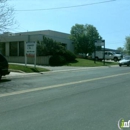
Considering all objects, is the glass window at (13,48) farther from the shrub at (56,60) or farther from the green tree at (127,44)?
the green tree at (127,44)

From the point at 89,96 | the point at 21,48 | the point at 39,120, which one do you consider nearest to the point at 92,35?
the point at 21,48

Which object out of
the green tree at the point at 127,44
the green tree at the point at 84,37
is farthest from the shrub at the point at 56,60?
the green tree at the point at 127,44

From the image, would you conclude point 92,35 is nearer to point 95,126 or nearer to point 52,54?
point 52,54

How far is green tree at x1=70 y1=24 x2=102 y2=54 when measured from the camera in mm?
47156

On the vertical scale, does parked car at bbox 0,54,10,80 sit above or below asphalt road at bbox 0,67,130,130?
above

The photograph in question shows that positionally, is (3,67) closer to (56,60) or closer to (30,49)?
(30,49)

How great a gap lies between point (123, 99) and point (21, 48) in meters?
34.3

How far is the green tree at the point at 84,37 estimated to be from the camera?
155ft

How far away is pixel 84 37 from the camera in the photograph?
47094 mm

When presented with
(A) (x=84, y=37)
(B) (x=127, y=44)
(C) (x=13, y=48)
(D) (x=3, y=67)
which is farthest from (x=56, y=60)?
(B) (x=127, y=44)
